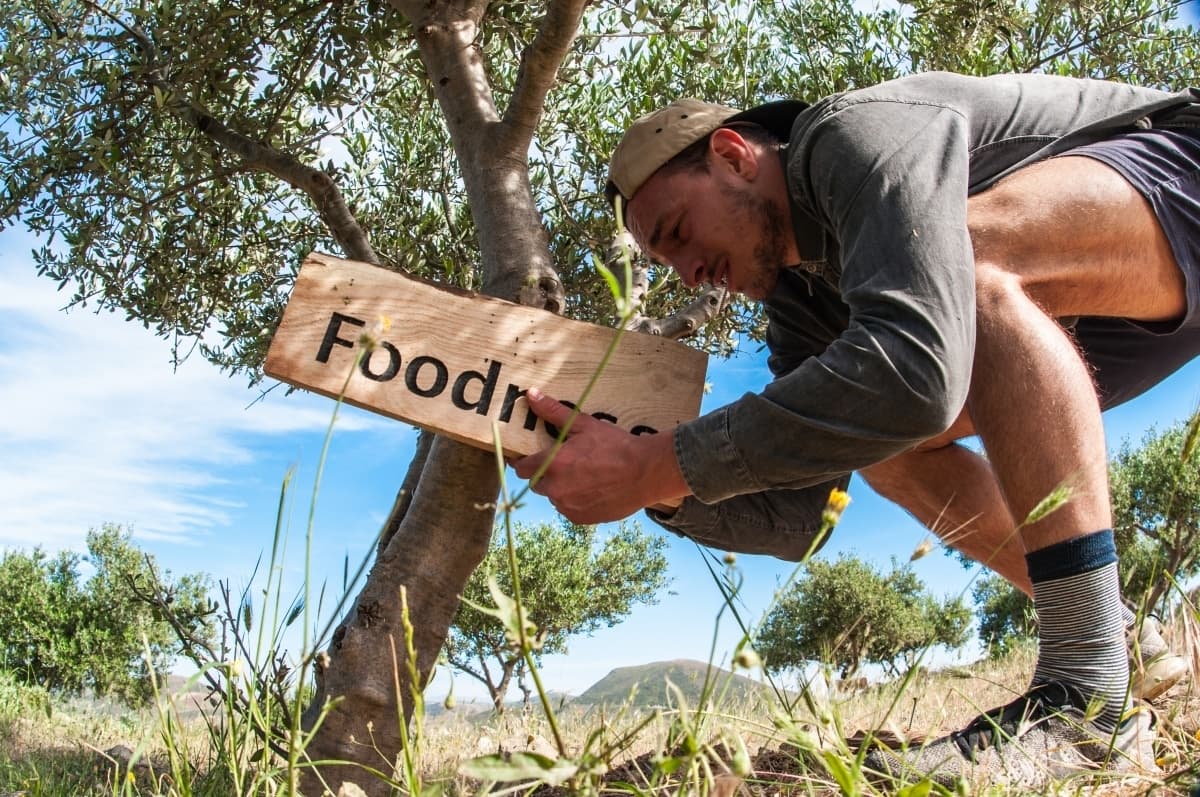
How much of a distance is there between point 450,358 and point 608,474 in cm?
63

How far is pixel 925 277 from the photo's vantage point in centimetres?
192

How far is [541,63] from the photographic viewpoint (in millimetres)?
3268

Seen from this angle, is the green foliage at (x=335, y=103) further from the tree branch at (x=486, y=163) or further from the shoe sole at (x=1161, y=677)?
the shoe sole at (x=1161, y=677)

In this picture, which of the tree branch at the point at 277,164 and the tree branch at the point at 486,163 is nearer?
the tree branch at the point at 486,163

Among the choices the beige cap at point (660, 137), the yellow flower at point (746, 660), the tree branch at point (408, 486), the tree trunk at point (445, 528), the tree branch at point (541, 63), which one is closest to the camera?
the yellow flower at point (746, 660)

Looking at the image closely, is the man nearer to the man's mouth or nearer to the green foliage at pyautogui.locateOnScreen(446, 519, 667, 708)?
the man's mouth

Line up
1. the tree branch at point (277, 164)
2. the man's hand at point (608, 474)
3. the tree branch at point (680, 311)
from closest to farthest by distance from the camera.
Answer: the man's hand at point (608, 474)
the tree branch at point (277, 164)
the tree branch at point (680, 311)

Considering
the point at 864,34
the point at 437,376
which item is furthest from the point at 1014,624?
the point at 437,376

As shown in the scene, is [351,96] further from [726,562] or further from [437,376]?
[726,562]

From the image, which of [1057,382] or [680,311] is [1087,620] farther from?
[680,311]

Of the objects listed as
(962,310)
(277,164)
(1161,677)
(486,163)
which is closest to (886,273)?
(962,310)

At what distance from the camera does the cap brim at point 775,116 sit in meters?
2.87

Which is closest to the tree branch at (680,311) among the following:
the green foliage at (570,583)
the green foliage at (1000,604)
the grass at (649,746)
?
the grass at (649,746)

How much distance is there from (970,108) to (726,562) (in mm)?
1779
